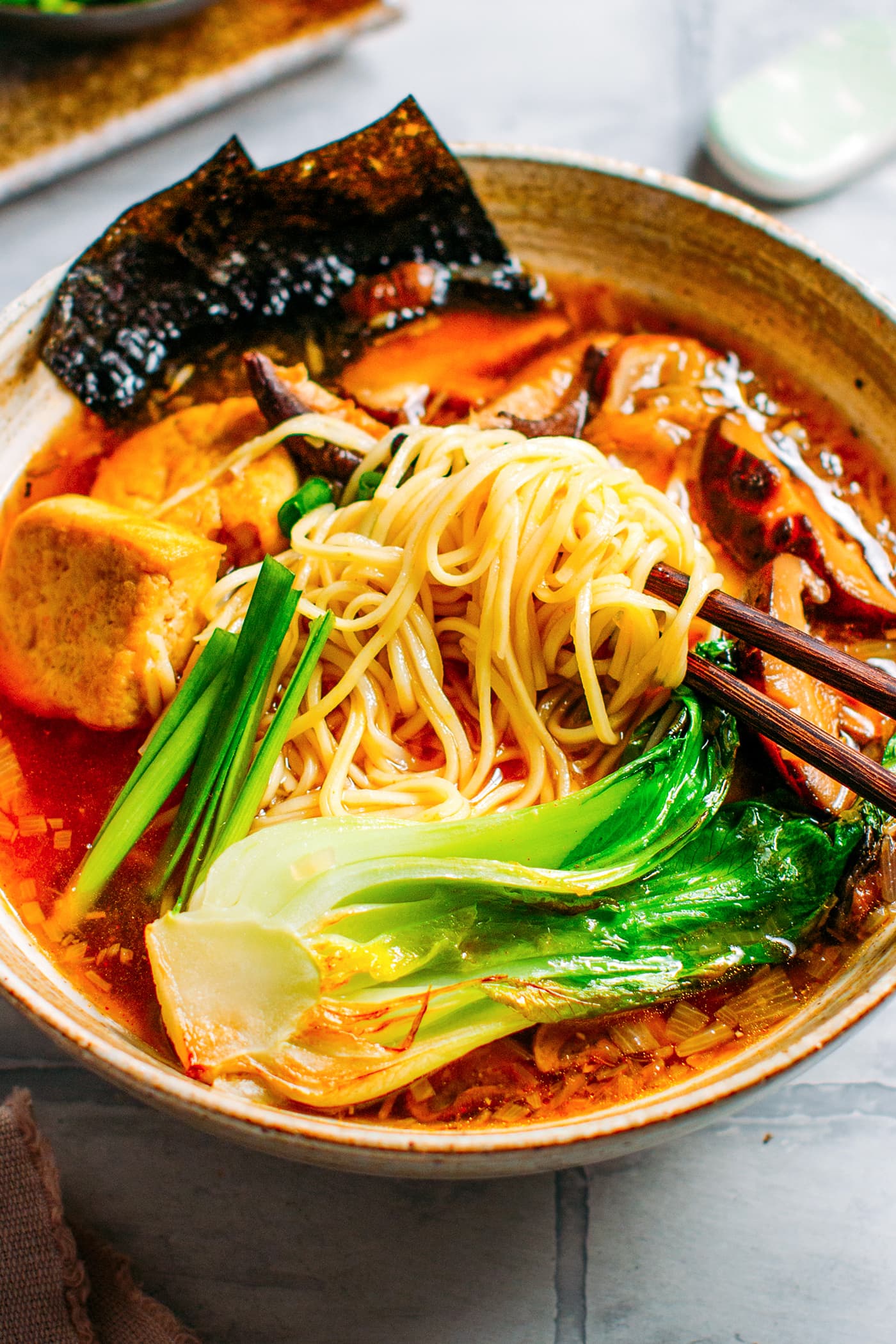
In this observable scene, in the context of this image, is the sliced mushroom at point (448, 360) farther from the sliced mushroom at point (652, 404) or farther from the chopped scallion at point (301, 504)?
the chopped scallion at point (301, 504)

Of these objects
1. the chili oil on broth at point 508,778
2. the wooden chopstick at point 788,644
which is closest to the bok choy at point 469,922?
the chili oil on broth at point 508,778

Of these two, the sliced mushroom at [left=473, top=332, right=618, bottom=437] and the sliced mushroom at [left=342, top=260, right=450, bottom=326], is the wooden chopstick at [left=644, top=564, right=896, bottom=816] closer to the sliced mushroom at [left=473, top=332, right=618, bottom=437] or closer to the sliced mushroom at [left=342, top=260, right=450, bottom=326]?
the sliced mushroom at [left=473, top=332, right=618, bottom=437]

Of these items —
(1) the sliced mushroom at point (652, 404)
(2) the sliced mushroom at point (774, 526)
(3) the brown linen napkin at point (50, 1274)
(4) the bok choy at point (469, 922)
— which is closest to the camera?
(4) the bok choy at point (469, 922)

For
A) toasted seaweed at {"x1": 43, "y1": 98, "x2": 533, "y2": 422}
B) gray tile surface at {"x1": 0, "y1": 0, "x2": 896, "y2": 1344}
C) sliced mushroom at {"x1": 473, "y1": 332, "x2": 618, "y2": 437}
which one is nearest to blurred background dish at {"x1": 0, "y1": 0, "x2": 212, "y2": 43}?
toasted seaweed at {"x1": 43, "y1": 98, "x2": 533, "y2": 422}

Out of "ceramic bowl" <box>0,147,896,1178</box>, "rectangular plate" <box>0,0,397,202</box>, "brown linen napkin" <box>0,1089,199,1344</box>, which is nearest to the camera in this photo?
"ceramic bowl" <box>0,147,896,1178</box>

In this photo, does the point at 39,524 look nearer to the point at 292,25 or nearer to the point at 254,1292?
the point at 254,1292
